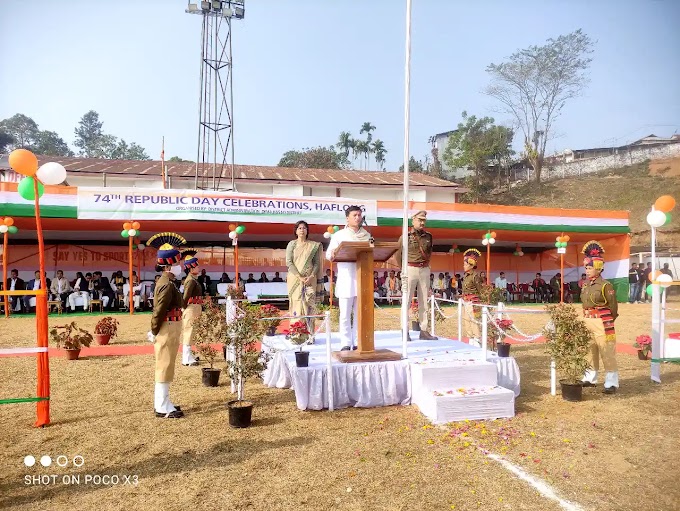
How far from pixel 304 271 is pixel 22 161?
12.5ft

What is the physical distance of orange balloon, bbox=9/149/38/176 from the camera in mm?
5309

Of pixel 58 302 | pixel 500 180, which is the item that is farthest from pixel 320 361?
pixel 500 180

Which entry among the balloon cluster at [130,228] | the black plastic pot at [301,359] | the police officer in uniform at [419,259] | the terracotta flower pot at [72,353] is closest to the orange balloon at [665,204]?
the police officer in uniform at [419,259]

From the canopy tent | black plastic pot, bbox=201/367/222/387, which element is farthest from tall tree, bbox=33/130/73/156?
black plastic pot, bbox=201/367/222/387

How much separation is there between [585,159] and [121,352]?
50.9 meters

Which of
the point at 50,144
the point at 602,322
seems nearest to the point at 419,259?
the point at 602,322

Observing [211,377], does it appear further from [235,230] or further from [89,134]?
[89,134]

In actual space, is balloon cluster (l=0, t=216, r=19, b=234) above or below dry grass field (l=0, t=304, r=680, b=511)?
above

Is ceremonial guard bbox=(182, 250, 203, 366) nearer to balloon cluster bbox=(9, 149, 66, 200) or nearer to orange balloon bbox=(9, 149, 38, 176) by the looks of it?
balloon cluster bbox=(9, 149, 66, 200)

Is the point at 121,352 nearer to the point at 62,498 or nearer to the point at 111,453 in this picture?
the point at 111,453

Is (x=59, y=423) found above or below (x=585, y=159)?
below

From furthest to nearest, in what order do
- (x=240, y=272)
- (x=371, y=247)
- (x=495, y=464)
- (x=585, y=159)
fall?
(x=585, y=159) → (x=240, y=272) → (x=371, y=247) → (x=495, y=464)

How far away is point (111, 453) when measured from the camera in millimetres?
4289

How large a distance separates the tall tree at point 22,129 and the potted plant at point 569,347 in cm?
7300
